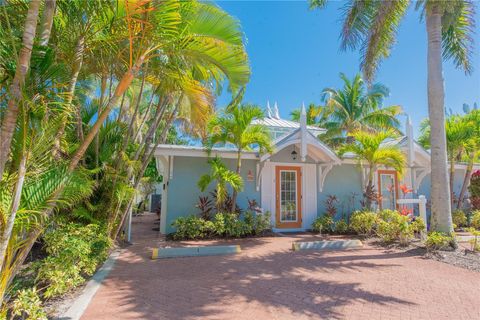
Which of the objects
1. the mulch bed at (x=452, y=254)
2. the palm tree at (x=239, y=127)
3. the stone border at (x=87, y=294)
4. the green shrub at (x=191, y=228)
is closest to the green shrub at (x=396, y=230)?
the mulch bed at (x=452, y=254)

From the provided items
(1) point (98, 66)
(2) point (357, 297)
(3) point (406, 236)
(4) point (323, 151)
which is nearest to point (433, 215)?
(3) point (406, 236)

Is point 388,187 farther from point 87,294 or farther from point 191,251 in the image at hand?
point 87,294

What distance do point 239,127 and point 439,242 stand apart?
6482 mm

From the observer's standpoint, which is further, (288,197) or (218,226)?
(288,197)

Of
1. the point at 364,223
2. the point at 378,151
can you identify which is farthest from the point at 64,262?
the point at 378,151

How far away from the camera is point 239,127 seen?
9.09 meters

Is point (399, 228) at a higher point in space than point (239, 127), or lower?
lower

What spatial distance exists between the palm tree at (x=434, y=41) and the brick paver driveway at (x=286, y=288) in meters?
2.51

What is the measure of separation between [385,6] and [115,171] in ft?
28.2

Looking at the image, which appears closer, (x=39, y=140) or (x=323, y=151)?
(x=39, y=140)

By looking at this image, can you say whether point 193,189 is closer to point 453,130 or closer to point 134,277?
point 134,277

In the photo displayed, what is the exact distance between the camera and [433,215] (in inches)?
307

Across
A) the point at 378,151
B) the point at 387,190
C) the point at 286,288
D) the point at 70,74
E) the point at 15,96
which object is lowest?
the point at 286,288

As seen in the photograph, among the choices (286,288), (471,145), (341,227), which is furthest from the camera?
(471,145)
